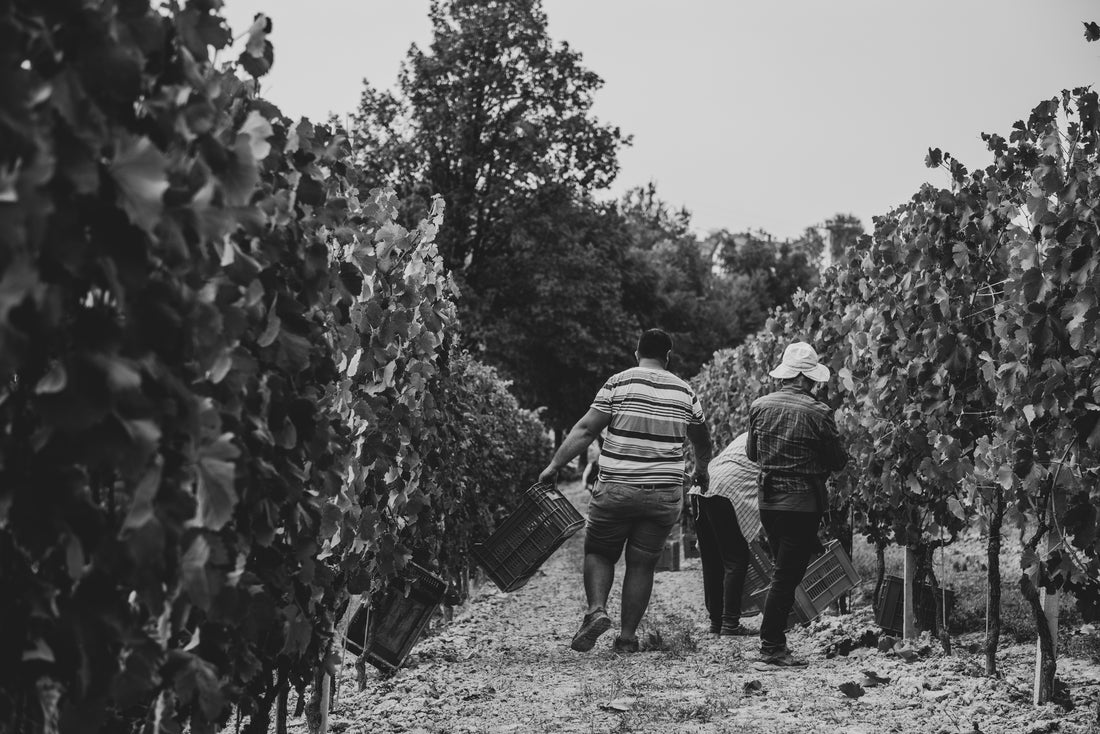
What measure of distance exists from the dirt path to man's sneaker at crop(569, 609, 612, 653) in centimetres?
13

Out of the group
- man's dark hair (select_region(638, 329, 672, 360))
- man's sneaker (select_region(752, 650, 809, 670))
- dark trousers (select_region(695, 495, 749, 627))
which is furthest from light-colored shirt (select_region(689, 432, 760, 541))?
man's sneaker (select_region(752, 650, 809, 670))

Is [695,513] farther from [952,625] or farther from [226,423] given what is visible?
[226,423]

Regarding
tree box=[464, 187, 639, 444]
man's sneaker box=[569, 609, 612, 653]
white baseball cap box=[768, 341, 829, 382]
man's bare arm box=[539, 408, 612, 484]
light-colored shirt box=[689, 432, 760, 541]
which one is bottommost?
man's sneaker box=[569, 609, 612, 653]

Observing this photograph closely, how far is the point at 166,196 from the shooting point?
6.39 ft

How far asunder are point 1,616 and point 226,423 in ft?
2.05

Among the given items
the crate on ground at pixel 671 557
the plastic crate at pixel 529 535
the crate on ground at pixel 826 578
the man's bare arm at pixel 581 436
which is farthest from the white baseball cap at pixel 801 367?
the crate on ground at pixel 671 557

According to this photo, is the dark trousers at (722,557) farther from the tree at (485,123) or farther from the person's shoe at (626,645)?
the tree at (485,123)

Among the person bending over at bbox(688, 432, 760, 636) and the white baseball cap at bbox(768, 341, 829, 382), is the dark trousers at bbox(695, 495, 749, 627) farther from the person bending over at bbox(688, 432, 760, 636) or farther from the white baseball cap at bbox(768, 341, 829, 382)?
the white baseball cap at bbox(768, 341, 829, 382)

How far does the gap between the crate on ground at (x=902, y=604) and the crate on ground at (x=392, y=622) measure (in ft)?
11.1

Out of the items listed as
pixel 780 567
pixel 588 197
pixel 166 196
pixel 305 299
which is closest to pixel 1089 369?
pixel 780 567

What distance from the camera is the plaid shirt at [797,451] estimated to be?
6727 mm

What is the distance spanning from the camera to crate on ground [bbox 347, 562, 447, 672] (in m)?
6.05

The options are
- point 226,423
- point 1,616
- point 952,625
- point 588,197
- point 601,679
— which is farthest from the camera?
point 588,197

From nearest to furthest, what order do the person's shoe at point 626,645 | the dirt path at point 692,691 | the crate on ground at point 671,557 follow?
the dirt path at point 692,691
the person's shoe at point 626,645
the crate on ground at point 671,557
